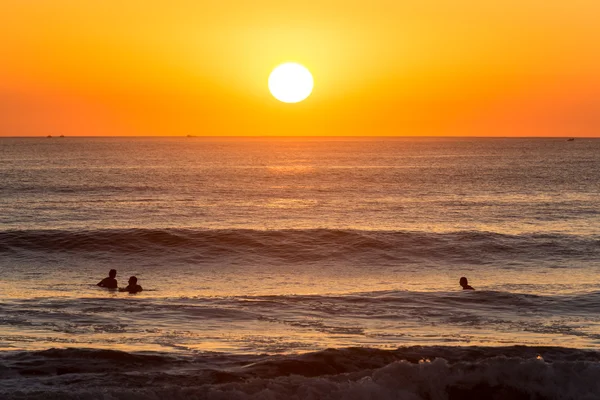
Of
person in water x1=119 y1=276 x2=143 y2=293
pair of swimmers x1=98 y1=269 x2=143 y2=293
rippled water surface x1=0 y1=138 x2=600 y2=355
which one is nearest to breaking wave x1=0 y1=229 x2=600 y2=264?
rippled water surface x1=0 y1=138 x2=600 y2=355

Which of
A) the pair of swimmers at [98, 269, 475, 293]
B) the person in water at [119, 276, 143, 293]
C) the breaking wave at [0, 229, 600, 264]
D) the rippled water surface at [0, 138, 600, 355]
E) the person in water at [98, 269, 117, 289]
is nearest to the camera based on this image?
the rippled water surface at [0, 138, 600, 355]

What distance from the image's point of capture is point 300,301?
83.1 ft

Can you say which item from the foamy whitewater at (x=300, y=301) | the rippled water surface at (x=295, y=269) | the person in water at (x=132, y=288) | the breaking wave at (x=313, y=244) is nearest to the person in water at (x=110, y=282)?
the rippled water surface at (x=295, y=269)

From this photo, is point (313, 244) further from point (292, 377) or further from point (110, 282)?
point (292, 377)

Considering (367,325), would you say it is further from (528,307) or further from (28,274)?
(28,274)

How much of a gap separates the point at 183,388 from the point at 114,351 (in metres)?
3.52

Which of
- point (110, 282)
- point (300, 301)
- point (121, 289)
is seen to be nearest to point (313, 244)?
point (110, 282)

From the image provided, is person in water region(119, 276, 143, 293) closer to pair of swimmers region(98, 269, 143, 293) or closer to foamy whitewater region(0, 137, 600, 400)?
pair of swimmers region(98, 269, 143, 293)

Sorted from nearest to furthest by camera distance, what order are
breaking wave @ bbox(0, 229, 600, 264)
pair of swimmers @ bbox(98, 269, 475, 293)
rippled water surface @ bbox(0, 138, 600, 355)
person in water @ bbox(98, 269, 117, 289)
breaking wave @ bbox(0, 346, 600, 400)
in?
breaking wave @ bbox(0, 346, 600, 400) → rippled water surface @ bbox(0, 138, 600, 355) → pair of swimmers @ bbox(98, 269, 475, 293) → person in water @ bbox(98, 269, 117, 289) → breaking wave @ bbox(0, 229, 600, 264)

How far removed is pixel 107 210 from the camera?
5797 centimetres

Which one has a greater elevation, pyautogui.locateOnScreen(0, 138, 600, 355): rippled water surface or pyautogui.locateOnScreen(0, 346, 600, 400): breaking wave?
pyautogui.locateOnScreen(0, 138, 600, 355): rippled water surface

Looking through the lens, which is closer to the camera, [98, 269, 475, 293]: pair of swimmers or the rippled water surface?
the rippled water surface

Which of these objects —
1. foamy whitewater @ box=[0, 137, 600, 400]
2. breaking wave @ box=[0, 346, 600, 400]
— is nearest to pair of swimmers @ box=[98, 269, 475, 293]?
foamy whitewater @ box=[0, 137, 600, 400]

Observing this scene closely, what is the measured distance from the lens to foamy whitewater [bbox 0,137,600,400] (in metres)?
14.3
